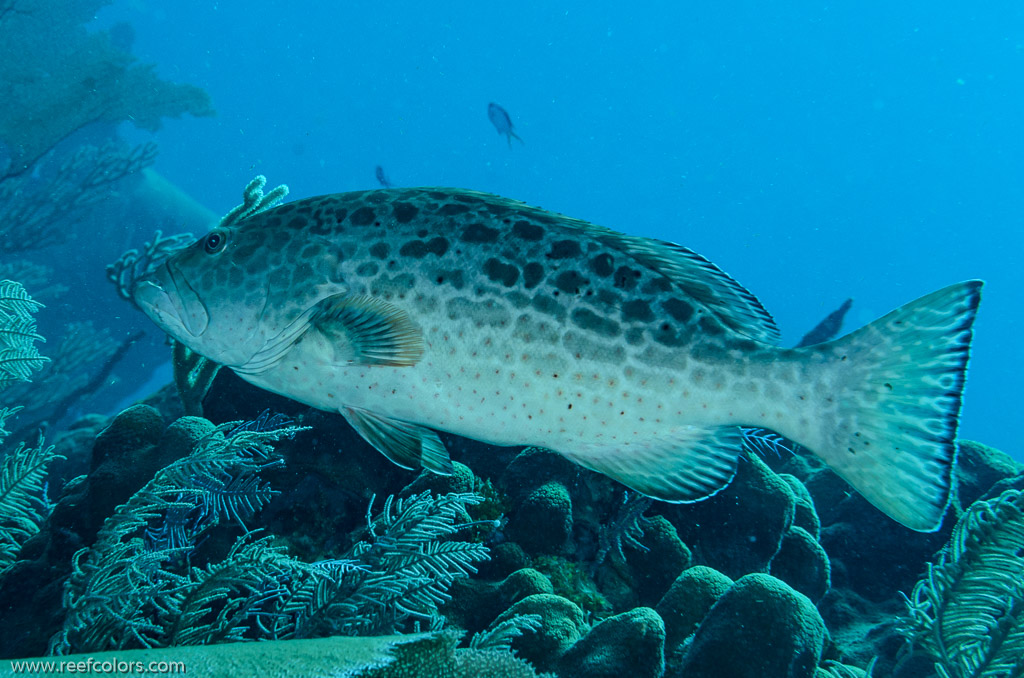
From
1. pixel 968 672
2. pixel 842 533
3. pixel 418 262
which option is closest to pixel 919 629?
pixel 968 672

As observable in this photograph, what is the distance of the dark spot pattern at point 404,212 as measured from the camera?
2846 millimetres

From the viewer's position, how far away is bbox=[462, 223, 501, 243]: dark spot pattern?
2.74m

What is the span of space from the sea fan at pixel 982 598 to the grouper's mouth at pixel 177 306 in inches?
172

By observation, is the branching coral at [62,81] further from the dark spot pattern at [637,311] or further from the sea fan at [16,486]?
the dark spot pattern at [637,311]

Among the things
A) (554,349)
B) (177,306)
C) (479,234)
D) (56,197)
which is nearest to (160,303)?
(177,306)

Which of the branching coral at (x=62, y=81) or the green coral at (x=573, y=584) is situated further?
the branching coral at (x=62, y=81)

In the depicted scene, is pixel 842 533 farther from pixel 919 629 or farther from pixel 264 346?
pixel 264 346

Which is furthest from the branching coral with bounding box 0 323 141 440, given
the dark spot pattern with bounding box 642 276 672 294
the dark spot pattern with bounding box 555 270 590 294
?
the dark spot pattern with bounding box 642 276 672 294

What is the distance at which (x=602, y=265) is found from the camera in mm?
2660

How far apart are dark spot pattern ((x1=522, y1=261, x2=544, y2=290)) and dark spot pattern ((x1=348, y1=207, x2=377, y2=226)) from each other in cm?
89

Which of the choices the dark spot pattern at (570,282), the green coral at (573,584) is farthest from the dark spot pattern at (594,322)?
the green coral at (573,584)

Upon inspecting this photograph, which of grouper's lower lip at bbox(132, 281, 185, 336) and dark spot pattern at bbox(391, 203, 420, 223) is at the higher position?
dark spot pattern at bbox(391, 203, 420, 223)

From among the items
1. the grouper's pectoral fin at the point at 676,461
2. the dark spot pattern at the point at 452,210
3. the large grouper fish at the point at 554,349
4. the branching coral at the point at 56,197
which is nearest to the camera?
the large grouper fish at the point at 554,349

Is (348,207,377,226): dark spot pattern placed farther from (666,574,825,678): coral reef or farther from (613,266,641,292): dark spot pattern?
(666,574,825,678): coral reef
